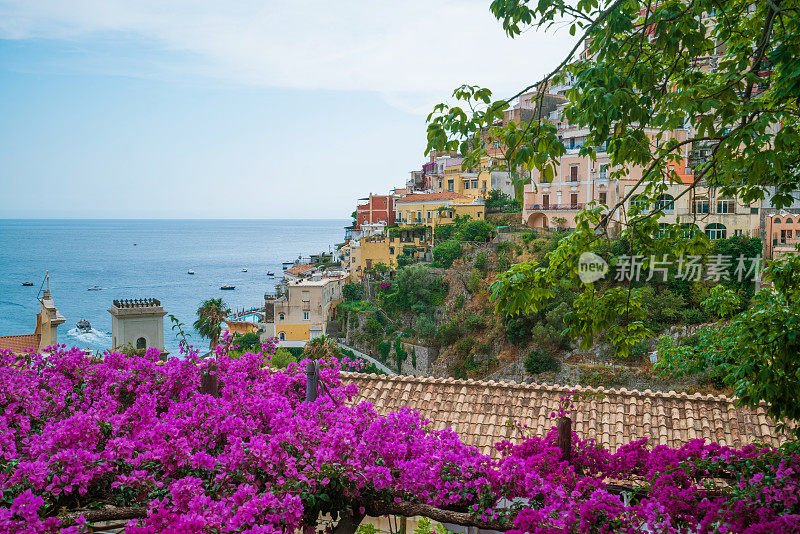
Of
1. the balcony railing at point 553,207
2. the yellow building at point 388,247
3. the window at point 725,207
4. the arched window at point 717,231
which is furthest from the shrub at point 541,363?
the yellow building at point 388,247

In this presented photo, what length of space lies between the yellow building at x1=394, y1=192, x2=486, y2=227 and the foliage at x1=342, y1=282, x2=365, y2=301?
5.67 metres

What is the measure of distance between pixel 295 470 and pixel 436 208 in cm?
3538

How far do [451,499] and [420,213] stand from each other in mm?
36193

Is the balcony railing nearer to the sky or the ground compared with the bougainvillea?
nearer to the sky

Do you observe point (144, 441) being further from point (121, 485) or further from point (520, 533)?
point (520, 533)

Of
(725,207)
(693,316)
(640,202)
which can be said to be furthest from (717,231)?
(640,202)

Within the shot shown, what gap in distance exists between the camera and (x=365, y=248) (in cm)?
3853

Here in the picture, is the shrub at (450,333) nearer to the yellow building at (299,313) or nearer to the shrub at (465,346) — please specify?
the shrub at (465,346)

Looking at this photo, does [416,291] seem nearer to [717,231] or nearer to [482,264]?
[482,264]

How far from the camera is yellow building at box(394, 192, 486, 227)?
121 feet

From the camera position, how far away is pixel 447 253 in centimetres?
3297

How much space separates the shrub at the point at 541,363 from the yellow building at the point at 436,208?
50.9ft

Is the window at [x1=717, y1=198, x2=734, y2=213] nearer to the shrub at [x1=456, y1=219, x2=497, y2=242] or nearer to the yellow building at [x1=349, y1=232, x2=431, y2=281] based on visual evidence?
the shrub at [x1=456, y1=219, x2=497, y2=242]

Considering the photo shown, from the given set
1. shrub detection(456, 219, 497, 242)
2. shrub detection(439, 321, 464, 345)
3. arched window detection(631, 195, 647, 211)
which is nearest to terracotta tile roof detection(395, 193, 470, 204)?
shrub detection(456, 219, 497, 242)
